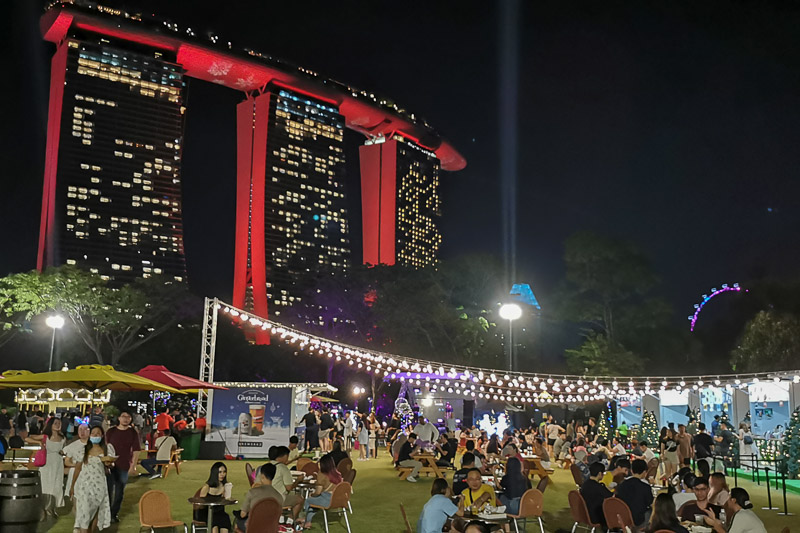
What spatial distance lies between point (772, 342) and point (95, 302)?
28673 millimetres

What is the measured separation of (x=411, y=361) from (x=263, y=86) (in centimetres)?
6578

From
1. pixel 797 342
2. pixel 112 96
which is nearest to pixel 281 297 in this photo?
pixel 112 96

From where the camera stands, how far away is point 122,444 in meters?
10.4

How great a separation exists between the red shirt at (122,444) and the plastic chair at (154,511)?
2.83 metres

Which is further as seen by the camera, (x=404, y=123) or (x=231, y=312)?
(x=404, y=123)

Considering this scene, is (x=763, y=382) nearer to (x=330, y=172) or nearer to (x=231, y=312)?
(x=231, y=312)

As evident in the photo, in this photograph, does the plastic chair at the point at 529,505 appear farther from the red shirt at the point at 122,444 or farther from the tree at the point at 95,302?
the tree at the point at 95,302

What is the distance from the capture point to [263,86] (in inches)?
3206

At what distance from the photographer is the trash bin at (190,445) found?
20.2 meters

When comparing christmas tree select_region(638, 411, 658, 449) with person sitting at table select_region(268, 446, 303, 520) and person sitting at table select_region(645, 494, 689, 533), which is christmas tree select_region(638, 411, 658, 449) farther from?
person sitting at table select_region(645, 494, 689, 533)

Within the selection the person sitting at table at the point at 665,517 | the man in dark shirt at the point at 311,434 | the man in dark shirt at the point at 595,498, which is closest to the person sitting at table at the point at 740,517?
the person sitting at table at the point at 665,517

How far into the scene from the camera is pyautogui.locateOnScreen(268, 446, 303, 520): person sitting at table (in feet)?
31.4

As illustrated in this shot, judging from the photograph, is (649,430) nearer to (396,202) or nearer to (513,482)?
(513,482)

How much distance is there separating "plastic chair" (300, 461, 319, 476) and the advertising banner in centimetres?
805
